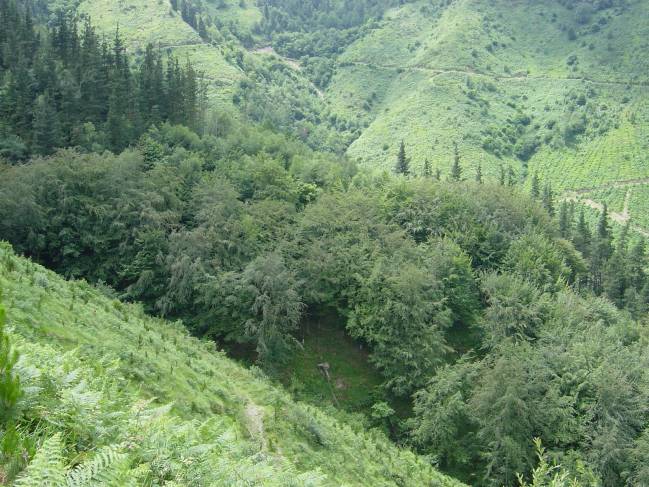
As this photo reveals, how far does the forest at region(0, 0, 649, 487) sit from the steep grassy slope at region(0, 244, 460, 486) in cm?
84

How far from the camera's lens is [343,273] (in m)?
49.2

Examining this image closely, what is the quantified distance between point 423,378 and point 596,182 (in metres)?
108

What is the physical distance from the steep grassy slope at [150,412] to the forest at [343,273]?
2.74ft

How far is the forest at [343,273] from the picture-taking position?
3816cm

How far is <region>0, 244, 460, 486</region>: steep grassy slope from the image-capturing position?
7277mm

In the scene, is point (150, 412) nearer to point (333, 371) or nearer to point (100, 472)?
point (100, 472)

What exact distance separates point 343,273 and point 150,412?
40233 mm

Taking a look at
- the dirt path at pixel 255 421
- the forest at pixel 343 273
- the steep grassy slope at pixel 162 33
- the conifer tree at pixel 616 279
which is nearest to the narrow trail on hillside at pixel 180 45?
the steep grassy slope at pixel 162 33

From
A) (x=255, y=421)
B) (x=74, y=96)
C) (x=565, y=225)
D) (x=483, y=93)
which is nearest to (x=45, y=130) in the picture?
(x=74, y=96)

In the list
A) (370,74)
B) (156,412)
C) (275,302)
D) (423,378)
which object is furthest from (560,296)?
(370,74)

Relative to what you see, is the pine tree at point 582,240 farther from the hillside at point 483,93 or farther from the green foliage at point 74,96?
the green foliage at point 74,96

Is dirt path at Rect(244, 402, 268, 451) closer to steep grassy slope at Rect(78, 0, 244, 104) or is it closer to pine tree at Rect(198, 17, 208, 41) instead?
steep grassy slope at Rect(78, 0, 244, 104)

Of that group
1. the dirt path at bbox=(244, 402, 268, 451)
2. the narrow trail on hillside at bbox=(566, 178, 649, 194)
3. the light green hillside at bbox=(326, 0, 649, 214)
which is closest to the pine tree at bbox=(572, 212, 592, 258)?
the light green hillside at bbox=(326, 0, 649, 214)

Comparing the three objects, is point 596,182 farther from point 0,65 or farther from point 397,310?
point 0,65
